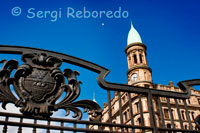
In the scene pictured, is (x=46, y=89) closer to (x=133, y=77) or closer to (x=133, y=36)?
(x=133, y=77)

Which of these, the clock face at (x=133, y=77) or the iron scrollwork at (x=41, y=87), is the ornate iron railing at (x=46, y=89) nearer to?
the iron scrollwork at (x=41, y=87)

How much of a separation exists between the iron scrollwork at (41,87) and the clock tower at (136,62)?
22.8 m

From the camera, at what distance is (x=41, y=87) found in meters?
3.41

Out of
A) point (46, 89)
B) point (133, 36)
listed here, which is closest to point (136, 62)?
point (133, 36)

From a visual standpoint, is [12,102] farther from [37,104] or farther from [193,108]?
[193,108]

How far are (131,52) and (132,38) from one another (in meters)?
1.86

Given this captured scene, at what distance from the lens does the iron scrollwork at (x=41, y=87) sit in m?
3.26

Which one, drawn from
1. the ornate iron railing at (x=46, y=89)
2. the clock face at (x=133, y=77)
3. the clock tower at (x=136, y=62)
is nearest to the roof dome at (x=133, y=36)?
the clock tower at (x=136, y=62)

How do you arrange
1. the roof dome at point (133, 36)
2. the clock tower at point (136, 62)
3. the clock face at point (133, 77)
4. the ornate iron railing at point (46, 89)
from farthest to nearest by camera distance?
the roof dome at point (133, 36)
the clock face at point (133, 77)
the clock tower at point (136, 62)
the ornate iron railing at point (46, 89)

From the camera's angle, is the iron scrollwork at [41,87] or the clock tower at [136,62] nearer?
the iron scrollwork at [41,87]

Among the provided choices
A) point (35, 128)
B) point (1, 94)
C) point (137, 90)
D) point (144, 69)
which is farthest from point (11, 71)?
point (144, 69)

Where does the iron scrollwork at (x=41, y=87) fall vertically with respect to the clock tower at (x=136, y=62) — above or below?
below

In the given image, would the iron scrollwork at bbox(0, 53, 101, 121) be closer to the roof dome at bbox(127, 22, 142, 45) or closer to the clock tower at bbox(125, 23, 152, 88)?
the clock tower at bbox(125, 23, 152, 88)

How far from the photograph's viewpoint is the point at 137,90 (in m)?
3.94
